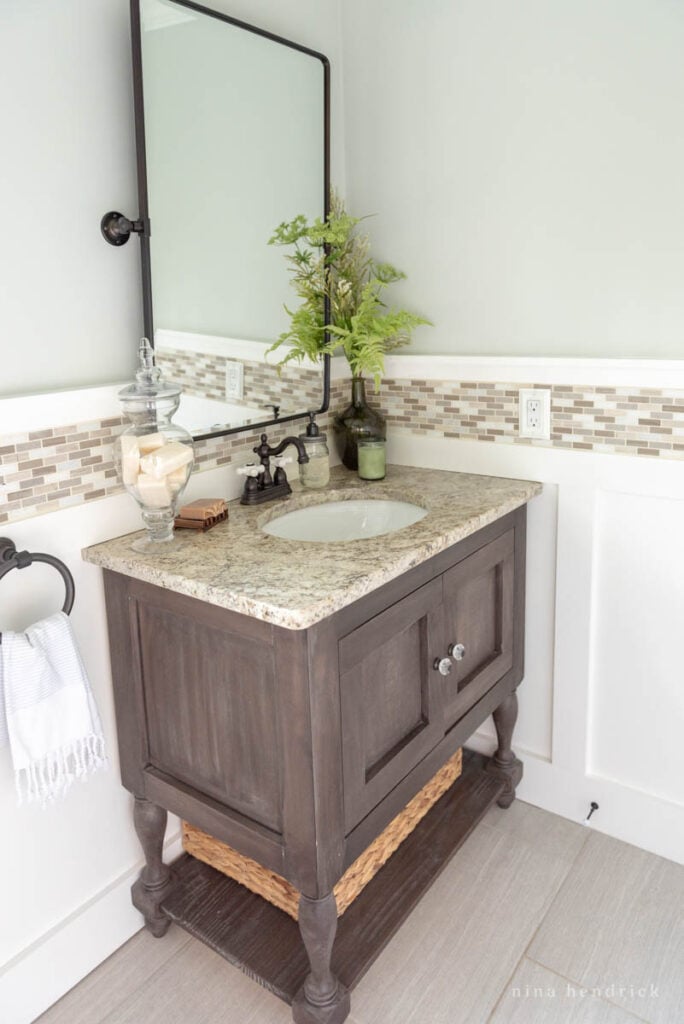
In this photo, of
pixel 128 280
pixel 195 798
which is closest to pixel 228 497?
pixel 128 280

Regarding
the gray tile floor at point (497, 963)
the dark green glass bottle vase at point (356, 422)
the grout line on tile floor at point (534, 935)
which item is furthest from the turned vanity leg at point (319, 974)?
the dark green glass bottle vase at point (356, 422)

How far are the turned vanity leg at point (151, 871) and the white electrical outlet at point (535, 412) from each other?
1122mm

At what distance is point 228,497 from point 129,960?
3.11ft

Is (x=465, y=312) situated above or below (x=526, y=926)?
above

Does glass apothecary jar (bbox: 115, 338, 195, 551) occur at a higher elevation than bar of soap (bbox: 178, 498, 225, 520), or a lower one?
higher

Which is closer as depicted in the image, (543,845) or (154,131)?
(154,131)

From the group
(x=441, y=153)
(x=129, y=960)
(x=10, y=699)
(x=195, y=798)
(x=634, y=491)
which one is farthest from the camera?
(x=441, y=153)

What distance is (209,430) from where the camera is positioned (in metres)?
1.62

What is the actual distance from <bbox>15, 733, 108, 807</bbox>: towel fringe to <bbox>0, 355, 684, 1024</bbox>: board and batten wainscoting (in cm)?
4

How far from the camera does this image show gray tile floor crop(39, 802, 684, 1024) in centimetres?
144

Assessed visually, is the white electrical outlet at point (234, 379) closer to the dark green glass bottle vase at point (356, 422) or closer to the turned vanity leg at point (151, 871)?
the dark green glass bottle vase at point (356, 422)

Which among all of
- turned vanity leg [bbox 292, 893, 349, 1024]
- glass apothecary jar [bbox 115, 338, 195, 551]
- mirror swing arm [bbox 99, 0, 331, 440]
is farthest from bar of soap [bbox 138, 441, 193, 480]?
turned vanity leg [bbox 292, 893, 349, 1024]

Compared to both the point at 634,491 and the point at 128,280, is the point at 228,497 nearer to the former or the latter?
the point at 128,280

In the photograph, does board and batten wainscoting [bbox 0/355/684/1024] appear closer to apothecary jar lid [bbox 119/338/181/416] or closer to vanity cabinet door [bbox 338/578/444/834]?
apothecary jar lid [bbox 119/338/181/416]
